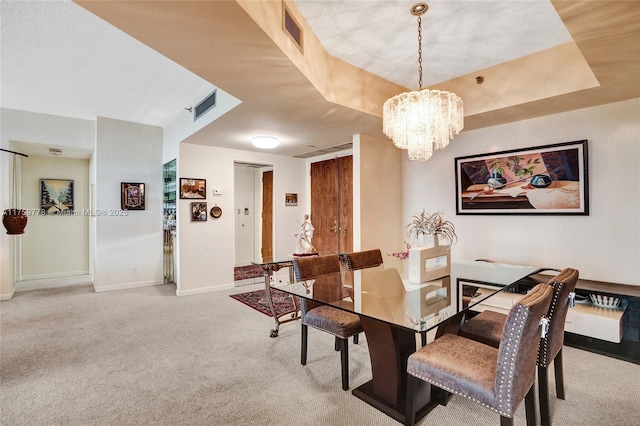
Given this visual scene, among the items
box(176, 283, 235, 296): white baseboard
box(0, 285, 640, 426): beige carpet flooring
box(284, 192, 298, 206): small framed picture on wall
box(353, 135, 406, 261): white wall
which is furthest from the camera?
box(284, 192, 298, 206): small framed picture on wall

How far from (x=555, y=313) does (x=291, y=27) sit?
7.97 ft

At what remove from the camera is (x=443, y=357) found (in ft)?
5.40

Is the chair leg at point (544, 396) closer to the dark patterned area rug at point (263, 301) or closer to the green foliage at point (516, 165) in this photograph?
the green foliage at point (516, 165)

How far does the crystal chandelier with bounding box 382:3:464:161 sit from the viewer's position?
249 cm

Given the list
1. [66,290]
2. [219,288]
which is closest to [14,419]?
[219,288]

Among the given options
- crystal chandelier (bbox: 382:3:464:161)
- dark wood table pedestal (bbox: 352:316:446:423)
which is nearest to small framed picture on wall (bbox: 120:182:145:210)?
crystal chandelier (bbox: 382:3:464:161)

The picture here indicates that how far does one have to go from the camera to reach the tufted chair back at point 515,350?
1.34 metres

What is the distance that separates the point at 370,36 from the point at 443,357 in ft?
7.98

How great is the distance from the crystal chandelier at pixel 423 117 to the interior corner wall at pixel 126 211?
4.72 metres

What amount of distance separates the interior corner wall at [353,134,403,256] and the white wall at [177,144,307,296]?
1.37 m

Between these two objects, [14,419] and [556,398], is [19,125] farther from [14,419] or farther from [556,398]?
[556,398]

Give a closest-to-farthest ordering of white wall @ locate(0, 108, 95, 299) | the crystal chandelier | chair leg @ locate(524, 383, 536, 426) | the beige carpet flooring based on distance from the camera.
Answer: chair leg @ locate(524, 383, 536, 426) → the beige carpet flooring → the crystal chandelier → white wall @ locate(0, 108, 95, 299)

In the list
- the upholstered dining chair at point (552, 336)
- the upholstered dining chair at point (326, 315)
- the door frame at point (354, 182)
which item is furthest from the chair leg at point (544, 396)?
the door frame at point (354, 182)

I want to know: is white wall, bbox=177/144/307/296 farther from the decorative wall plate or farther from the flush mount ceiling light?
the flush mount ceiling light
